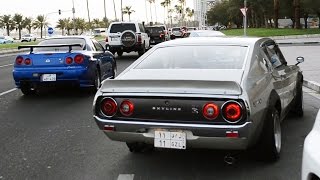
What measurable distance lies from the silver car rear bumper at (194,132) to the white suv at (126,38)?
18526mm

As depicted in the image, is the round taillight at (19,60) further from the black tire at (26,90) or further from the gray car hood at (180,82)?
the gray car hood at (180,82)

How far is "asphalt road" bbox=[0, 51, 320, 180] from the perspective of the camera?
493 centimetres

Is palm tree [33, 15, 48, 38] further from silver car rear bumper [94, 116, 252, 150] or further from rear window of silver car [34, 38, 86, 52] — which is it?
silver car rear bumper [94, 116, 252, 150]

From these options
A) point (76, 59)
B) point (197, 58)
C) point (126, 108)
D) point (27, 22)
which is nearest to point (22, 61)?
point (76, 59)

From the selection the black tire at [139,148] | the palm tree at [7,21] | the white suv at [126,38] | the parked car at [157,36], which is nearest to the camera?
the black tire at [139,148]

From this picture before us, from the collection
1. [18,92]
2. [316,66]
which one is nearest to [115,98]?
[18,92]

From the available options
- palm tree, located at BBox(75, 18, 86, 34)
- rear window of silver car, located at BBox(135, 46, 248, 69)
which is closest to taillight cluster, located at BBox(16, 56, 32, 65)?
rear window of silver car, located at BBox(135, 46, 248, 69)

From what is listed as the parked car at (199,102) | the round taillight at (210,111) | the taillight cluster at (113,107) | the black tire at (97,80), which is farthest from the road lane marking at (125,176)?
the black tire at (97,80)

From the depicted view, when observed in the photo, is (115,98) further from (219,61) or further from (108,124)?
(219,61)

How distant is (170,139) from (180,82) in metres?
0.57

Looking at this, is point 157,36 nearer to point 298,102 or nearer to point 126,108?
point 298,102

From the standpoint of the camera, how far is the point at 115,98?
4789 millimetres

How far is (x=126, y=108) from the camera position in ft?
15.5

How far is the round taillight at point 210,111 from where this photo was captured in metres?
4.40
